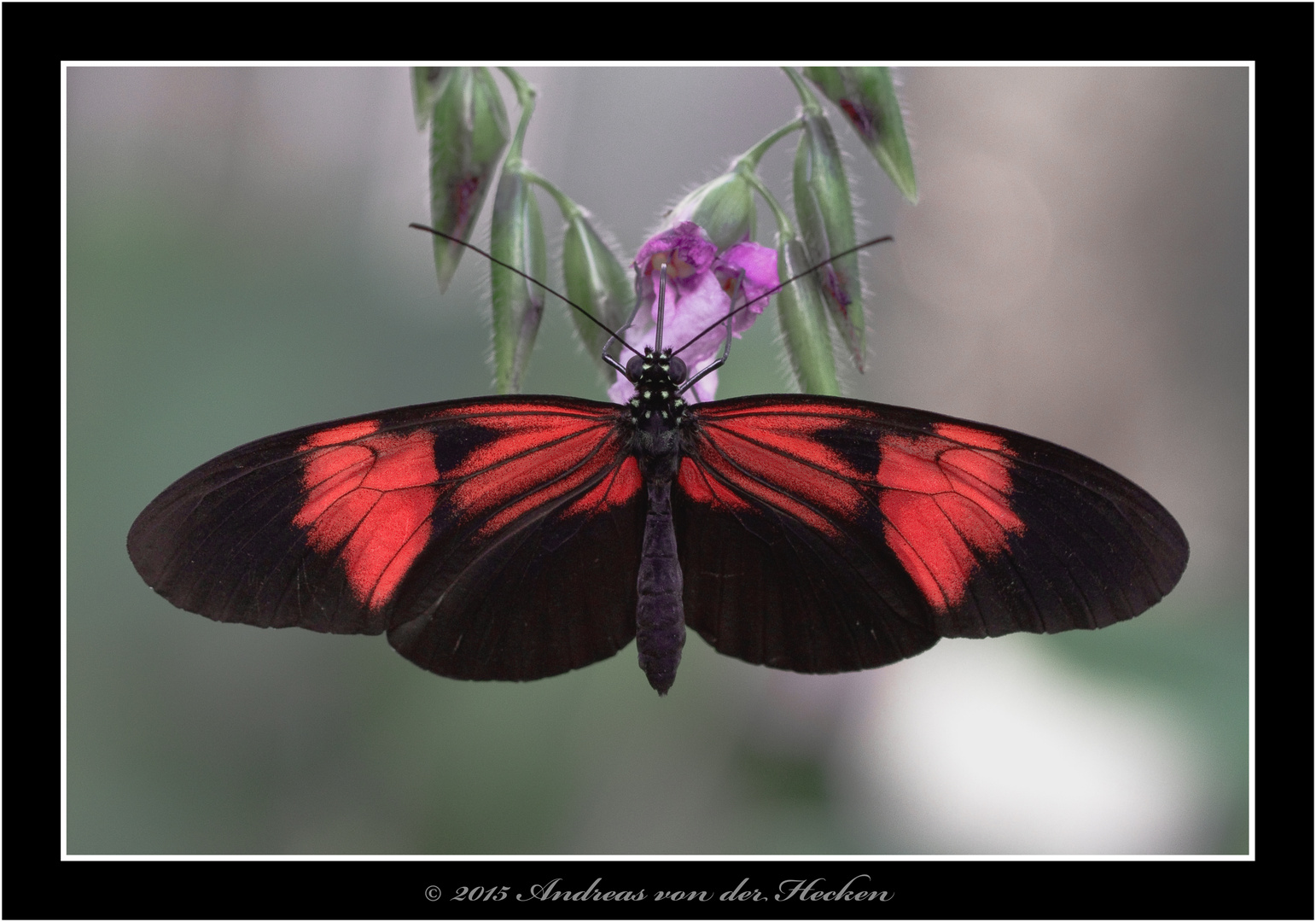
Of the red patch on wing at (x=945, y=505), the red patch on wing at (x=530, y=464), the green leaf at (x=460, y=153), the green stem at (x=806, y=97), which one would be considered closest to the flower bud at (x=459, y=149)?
the green leaf at (x=460, y=153)

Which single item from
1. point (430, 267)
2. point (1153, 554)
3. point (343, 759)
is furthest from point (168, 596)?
point (430, 267)

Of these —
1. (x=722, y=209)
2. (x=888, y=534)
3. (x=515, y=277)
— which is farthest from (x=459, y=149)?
(x=888, y=534)

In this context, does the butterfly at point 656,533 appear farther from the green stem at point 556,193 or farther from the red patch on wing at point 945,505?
the green stem at point 556,193

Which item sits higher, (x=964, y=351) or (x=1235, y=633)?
(x=964, y=351)

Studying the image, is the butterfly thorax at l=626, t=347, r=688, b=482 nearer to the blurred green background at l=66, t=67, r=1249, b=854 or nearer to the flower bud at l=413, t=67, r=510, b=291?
the flower bud at l=413, t=67, r=510, b=291

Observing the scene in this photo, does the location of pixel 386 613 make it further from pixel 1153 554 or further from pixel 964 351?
pixel 964 351

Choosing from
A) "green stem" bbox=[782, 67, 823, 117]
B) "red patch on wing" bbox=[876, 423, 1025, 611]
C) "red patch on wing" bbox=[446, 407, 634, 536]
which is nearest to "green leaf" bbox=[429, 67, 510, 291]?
"red patch on wing" bbox=[446, 407, 634, 536]

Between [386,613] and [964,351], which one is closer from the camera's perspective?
[386,613]
